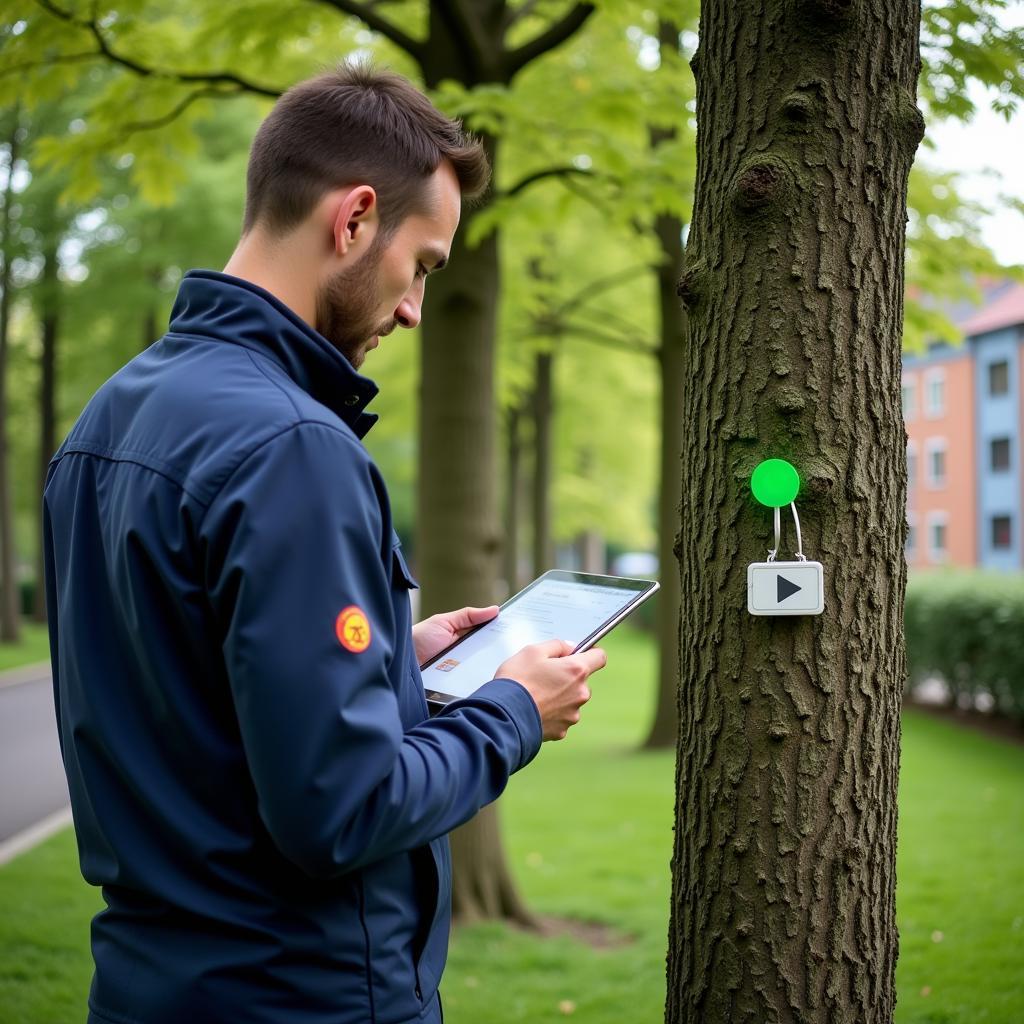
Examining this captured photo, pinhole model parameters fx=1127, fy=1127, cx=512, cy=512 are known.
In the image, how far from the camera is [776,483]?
2.10 meters

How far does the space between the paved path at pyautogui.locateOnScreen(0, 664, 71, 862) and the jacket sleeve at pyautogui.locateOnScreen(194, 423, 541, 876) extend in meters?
6.79

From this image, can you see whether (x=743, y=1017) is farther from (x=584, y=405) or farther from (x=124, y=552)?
(x=584, y=405)

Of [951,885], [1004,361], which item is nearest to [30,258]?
[951,885]

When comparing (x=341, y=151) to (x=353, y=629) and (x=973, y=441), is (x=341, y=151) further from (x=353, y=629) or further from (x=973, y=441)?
(x=973, y=441)

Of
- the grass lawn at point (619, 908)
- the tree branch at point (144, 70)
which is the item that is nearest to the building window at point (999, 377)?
the grass lawn at point (619, 908)

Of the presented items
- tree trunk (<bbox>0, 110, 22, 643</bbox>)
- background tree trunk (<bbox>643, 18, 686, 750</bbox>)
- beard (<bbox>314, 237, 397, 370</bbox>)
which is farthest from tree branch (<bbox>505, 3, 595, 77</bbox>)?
tree trunk (<bbox>0, 110, 22, 643</bbox>)

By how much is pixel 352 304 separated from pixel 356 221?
0.12 meters

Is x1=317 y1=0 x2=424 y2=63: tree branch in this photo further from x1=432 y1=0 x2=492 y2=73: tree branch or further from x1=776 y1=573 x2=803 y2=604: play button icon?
x1=776 y1=573 x2=803 y2=604: play button icon

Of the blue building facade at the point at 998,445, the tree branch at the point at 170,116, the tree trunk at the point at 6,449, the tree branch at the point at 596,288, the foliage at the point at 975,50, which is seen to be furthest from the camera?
the blue building facade at the point at 998,445

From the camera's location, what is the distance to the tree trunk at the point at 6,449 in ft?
63.0

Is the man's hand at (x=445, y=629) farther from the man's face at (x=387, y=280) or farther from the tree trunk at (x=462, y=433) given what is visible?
the tree trunk at (x=462, y=433)

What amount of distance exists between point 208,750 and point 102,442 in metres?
0.45

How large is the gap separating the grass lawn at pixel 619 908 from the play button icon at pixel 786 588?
115 inches

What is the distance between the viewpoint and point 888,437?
7.20 feet
